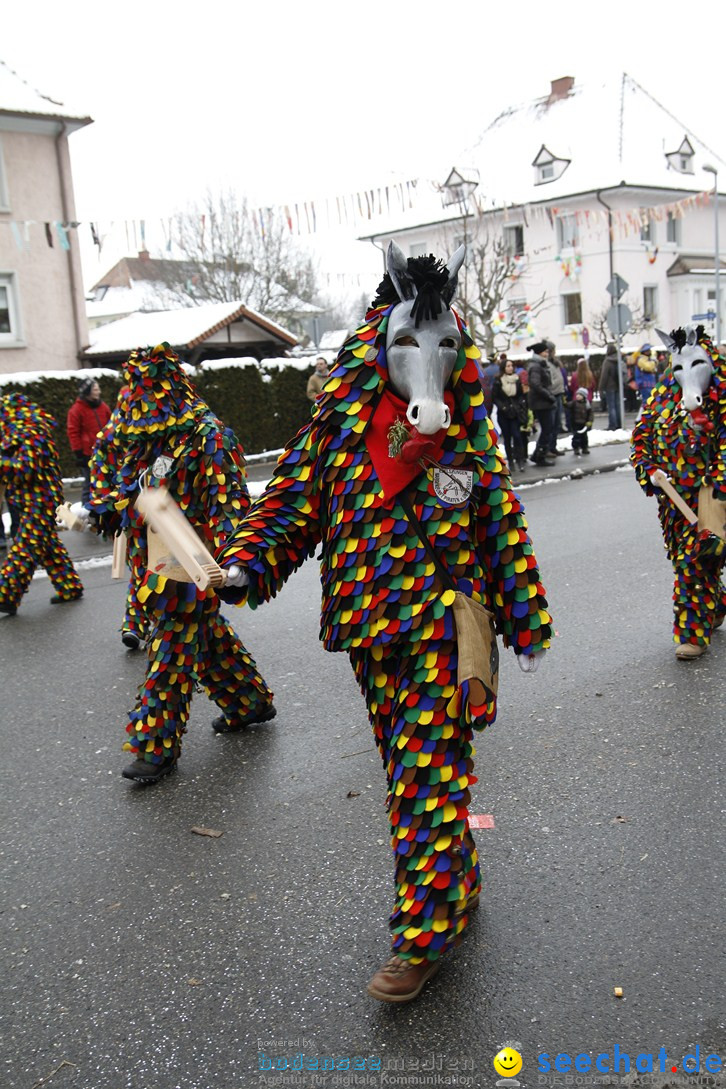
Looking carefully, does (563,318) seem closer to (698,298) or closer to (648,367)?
(698,298)

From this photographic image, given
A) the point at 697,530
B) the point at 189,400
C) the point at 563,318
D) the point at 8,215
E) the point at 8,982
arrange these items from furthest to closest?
the point at 563,318, the point at 8,215, the point at 697,530, the point at 189,400, the point at 8,982

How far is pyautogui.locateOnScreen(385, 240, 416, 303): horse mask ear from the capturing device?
2.89 m

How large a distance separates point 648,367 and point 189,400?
51.2 feet

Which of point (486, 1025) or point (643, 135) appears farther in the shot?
point (643, 135)

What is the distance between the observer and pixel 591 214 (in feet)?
134

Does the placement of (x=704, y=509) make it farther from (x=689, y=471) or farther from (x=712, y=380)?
(x=712, y=380)

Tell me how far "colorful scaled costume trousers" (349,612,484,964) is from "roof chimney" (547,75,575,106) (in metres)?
49.8

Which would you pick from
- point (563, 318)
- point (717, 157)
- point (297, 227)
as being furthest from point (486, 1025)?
point (717, 157)

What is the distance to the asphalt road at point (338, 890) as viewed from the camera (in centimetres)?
271

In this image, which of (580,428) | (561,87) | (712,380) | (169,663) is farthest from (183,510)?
(561,87)

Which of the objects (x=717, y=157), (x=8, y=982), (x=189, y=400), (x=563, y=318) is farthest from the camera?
(x=717, y=157)

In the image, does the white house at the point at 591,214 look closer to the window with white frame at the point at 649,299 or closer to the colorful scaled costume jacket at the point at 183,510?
the window with white frame at the point at 649,299

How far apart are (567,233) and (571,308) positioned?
3.07 m

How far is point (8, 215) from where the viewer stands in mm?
23312
